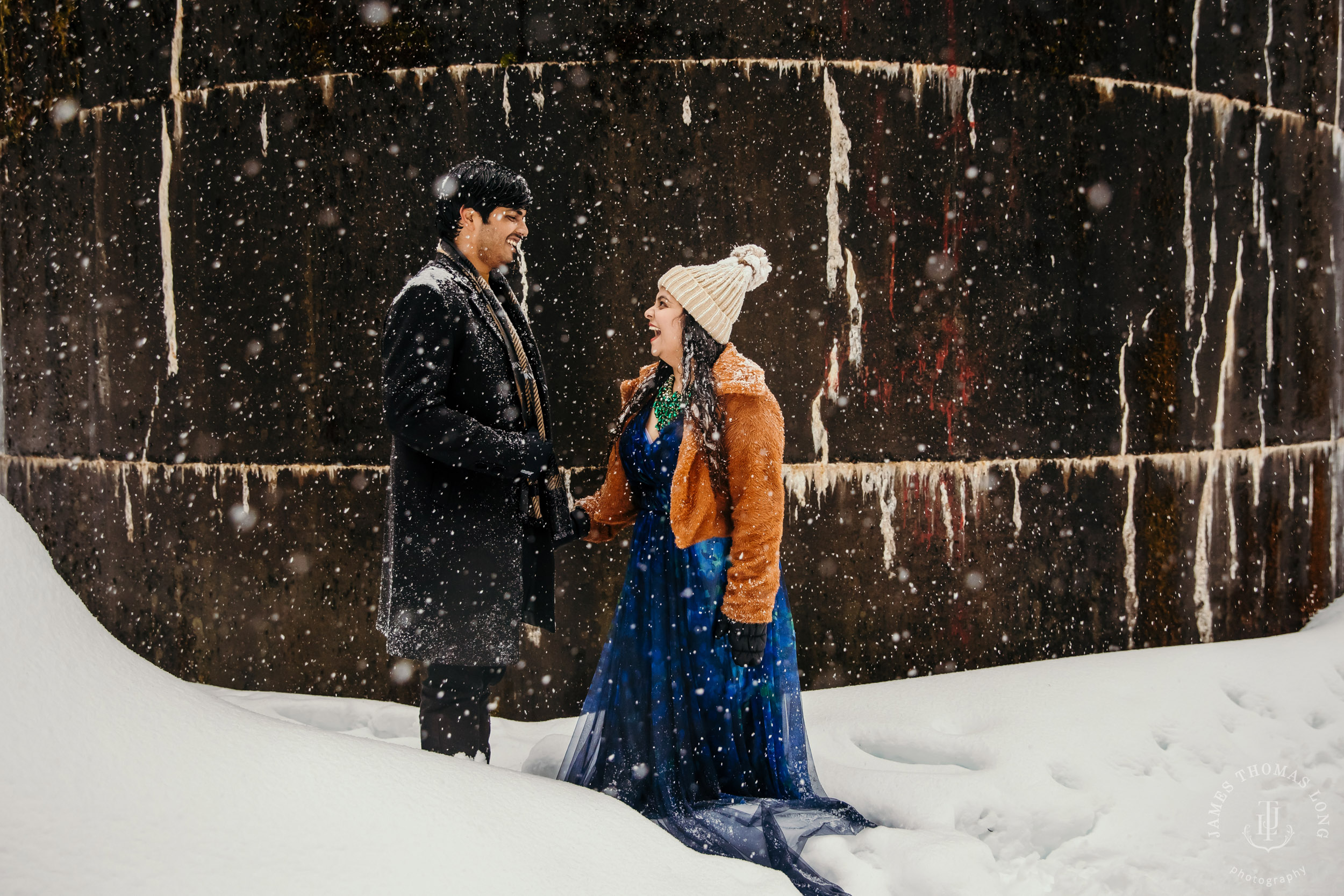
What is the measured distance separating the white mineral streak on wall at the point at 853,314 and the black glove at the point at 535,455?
134 cm

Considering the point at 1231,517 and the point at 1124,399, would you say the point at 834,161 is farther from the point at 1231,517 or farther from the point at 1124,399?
the point at 1231,517

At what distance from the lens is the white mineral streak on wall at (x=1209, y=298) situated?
12.5 ft

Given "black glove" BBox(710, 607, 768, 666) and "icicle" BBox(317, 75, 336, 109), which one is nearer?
"black glove" BBox(710, 607, 768, 666)

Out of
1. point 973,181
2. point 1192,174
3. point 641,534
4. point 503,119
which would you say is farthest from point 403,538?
point 1192,174

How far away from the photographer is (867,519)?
3.43 metres

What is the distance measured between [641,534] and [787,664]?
1.89 ft

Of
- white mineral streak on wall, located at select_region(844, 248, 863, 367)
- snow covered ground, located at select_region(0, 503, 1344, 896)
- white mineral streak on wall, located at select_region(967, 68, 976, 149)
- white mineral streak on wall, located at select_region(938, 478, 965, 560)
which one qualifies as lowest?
snow covered ground, located at select_region(0, 503, 1344, 896)

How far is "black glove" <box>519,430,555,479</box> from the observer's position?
2.48m

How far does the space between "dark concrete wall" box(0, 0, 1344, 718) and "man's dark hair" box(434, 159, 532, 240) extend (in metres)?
0.63

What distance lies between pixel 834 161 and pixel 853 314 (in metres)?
0.56

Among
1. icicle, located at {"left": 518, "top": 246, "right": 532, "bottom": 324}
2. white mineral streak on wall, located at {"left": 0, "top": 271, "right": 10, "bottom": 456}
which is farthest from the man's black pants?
white mineral streak on wall, located at {"left": 0, "top": 271, "right": 10, "bottom": 456}

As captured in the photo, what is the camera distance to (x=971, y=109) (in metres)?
3.43

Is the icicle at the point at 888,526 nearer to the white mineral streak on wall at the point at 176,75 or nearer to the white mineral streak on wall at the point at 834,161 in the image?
the white mineral streak on wall at the point at 834,161

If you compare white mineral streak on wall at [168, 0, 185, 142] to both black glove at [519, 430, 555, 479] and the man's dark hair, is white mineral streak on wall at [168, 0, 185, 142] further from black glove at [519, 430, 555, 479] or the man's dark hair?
black glove at [519, 430, 555, 479]
